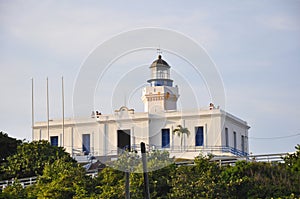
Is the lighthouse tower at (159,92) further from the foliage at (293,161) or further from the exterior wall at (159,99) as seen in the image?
the foliage at (293,161)

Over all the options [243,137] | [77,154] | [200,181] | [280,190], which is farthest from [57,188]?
[243,137]

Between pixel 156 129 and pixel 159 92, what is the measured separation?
256 cm

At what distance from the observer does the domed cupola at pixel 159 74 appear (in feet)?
208

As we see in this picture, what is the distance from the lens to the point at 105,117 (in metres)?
62.7

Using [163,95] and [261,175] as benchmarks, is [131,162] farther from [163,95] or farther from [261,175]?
[163,95]

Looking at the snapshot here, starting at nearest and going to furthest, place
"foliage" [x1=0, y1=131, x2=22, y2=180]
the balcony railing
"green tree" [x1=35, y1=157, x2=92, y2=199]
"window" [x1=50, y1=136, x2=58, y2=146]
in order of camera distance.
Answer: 1. "green tree" [x1=35, y1=157, x2=92, y2=199]
2. "foliage" [x1=0, y1=131, x2=22, y2=180]
3. the balcony railing
4. "window" [x1=50, y1=136, x2=58, y2=146]

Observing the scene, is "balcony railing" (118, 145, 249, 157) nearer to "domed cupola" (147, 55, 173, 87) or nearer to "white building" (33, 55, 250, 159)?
"white building" (33, 55, 250, 159)

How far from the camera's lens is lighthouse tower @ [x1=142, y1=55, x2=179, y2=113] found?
6272 cm

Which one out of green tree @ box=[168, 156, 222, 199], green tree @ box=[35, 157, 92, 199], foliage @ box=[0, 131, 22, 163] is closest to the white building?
foliage @ box=[0, 131, 22, 163]

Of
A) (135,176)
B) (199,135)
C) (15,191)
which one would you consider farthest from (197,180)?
(199,135)

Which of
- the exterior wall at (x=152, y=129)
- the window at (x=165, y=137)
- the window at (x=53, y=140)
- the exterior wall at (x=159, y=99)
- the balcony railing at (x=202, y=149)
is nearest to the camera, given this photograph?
the balcony railing at (x=202, y=149)

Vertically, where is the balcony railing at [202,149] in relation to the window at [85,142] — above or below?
below

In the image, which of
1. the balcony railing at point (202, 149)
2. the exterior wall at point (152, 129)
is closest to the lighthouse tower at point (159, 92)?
the exterior wall at point (152, 129)

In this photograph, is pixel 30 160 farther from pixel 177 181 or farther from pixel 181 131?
pixel 181 131
